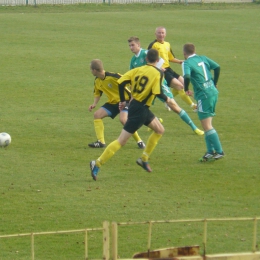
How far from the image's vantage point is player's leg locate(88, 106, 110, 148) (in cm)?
1234

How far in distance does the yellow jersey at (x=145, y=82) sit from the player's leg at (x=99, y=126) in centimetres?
215

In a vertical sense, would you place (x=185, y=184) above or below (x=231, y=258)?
below

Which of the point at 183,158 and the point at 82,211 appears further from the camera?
the point at 183,158

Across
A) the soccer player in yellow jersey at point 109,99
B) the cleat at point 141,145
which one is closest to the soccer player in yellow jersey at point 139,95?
the soccer player in yellow jersey at point 109,99

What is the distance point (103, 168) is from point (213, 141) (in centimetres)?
184

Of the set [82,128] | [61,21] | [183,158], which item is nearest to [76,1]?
[61,21]

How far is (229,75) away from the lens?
20.6 m

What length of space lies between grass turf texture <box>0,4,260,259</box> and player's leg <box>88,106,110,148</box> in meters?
0.22

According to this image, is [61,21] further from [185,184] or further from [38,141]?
[185,184]

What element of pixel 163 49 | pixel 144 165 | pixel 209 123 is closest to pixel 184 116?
pixel 163 49

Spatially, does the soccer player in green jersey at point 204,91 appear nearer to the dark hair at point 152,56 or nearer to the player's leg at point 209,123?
the player's leg at point 209,123

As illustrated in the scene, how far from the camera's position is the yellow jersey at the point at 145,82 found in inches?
398

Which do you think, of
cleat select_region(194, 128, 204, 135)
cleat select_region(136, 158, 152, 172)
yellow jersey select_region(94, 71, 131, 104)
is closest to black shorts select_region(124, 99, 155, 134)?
cleat select_region(136, 158, 152, 172)

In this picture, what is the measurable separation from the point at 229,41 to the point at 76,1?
621 inches
